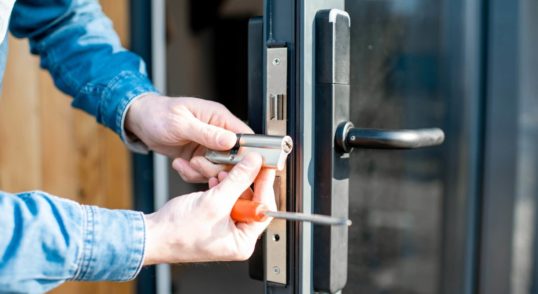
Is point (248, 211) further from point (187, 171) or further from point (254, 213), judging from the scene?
point (187, 171)

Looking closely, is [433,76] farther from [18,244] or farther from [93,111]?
[18,244]

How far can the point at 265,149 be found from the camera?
659 mm

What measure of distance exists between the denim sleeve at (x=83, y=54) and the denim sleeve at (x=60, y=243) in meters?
0.32

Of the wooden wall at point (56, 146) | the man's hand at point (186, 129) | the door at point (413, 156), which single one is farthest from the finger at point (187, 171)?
the wooden wall at point (56, 146)

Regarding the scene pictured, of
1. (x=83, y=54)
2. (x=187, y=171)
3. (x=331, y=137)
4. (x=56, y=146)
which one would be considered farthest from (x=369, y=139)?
(x=56, y=146)

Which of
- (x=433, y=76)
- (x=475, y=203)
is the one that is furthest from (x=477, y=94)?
(x=475, y=203)

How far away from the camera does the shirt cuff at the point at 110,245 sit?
60 cm

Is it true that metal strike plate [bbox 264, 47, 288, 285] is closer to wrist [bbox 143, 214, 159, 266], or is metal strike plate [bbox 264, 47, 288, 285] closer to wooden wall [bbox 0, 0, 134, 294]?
wrist [bbox 143, 214, 159, 266]

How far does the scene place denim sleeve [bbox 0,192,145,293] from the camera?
1.90 feet

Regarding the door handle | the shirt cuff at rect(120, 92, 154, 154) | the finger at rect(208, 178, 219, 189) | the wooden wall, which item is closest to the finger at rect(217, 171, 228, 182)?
the finger at rect(208, 178, 219, 189)

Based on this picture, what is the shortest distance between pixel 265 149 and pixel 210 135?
3.7 inches

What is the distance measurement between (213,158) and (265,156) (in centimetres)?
10

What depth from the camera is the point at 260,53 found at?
70 centimetres

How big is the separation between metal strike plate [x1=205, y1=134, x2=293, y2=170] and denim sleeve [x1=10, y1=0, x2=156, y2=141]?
28cm
